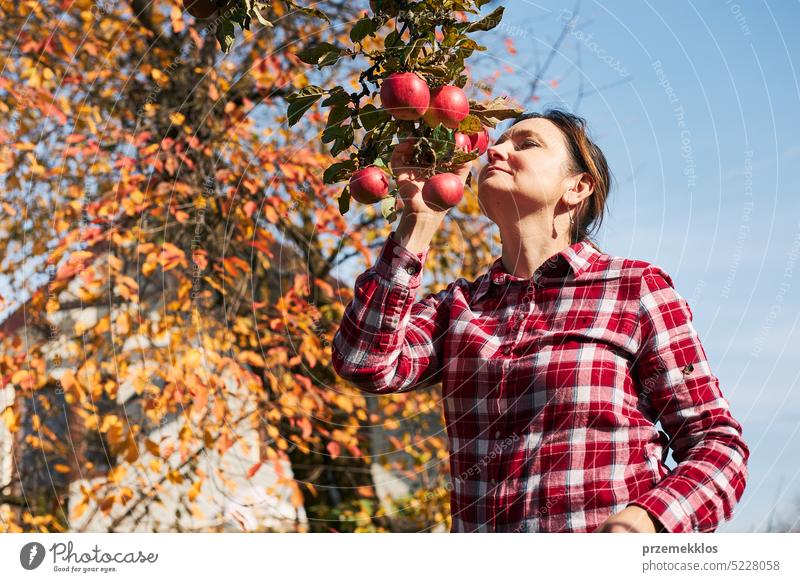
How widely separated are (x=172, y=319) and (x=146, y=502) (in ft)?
4.11

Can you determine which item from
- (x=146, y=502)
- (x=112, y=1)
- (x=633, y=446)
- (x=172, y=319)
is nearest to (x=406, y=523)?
(x=146, y=502)

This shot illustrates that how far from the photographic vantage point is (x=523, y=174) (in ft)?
6.28

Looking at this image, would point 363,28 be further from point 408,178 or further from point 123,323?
point 123,323

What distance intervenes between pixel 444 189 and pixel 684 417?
26.2 inches

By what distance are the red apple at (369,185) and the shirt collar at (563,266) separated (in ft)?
1.38

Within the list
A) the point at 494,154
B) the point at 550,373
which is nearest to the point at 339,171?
the point at 494,154

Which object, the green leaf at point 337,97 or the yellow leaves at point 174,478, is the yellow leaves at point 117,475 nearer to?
the yellow leaves at point 174,478

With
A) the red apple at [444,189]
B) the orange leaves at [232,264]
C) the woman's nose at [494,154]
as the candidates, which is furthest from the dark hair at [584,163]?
the orange leaves at [232,264]

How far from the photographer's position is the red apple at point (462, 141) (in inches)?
68.6

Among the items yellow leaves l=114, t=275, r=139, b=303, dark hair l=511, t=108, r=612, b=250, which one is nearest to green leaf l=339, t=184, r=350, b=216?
dark hair l=511, t=108, r=612, b=250

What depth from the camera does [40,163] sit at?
4.70 m
